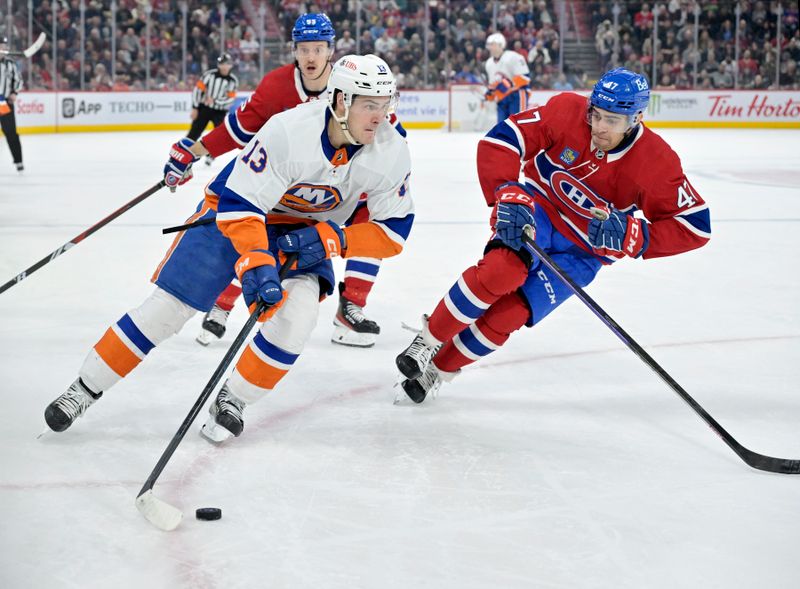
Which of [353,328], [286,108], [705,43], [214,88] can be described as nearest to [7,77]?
[214,88]

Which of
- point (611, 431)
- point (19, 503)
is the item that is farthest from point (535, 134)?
point (19, 503)

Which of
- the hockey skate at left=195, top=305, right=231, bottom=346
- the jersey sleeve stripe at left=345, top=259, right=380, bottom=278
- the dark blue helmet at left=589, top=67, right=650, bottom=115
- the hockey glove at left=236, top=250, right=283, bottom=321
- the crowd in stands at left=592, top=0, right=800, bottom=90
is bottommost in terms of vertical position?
the hockey skate at left=195, top=305, right=231, bottom=346

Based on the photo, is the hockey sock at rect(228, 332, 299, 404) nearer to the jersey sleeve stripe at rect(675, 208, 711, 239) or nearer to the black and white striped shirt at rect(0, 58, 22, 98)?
the jersey sleeve stripe at rect(675, 208, 711, 239)

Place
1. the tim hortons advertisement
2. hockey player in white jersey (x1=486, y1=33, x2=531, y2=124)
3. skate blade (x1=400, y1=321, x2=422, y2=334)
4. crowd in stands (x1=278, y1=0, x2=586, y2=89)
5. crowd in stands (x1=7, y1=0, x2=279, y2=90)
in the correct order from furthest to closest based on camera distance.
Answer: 1. crowd in stands (x1=278, y1=0, x2=586, y2=89)
2. the tim hortons advertisement
3. crowd in stands (x1=7, y1=0, x2=279, y2=90)
4. hockey player in white jersey (x1=486, y1=33, x2=531, y2=124)
5. skate blade (x1=400, y1=321, x2=422, y2=334)

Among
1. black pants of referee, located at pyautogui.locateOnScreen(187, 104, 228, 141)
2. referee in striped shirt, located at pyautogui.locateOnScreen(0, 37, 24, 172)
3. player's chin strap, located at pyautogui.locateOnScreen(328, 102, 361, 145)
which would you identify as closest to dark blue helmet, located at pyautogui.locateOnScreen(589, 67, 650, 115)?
player's chin strap, located at pyautogui.locateOnScreen(328, 102, 361, 145)

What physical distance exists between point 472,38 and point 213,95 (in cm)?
631

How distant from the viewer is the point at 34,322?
12.5ft

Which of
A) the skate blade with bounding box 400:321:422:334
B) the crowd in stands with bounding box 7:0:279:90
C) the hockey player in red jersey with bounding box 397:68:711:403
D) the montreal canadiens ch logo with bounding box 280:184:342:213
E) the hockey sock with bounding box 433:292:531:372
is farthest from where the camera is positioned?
the crowd in stands with bounding box 7:0:279:90

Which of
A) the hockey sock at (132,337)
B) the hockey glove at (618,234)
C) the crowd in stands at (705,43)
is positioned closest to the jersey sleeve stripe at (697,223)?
the hockey glove at (618,234)

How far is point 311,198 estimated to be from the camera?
2676 mm

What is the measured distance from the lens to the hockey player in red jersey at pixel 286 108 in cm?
357

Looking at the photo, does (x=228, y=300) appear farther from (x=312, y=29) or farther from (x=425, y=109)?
(x=425, y=109)

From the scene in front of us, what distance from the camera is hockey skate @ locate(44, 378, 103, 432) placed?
2.55 metres

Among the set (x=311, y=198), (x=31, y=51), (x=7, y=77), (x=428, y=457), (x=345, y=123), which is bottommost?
(x=428, y=457)
